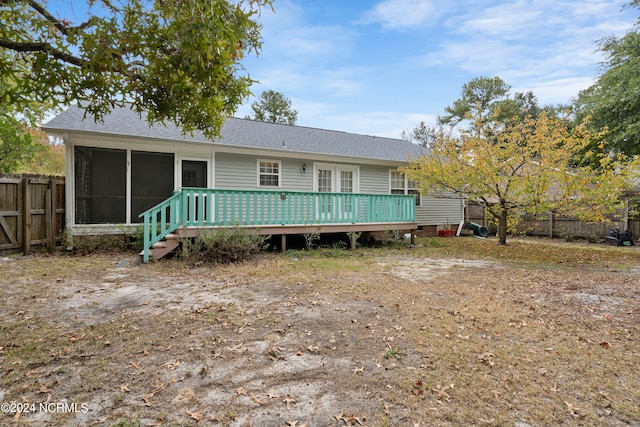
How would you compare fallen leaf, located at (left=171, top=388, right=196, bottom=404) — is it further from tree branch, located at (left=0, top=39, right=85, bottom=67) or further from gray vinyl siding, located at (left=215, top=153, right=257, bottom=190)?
gray vinyl siding, located at (left=215, top=153, right=257, bottom=190)

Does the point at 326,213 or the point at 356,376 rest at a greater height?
the point at 326,213

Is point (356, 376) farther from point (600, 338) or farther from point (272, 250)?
point (272, 250)

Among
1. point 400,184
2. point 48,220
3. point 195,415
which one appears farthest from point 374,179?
point 195,415

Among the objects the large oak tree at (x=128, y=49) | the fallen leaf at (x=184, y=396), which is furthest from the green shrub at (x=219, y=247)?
the fallen leaf at (x=184, y=396)

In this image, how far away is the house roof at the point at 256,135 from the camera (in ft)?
27.9

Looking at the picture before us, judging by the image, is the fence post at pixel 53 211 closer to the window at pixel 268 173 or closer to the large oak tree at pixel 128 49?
the window at pixel 268 173

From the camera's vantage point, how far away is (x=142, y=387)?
2.41m

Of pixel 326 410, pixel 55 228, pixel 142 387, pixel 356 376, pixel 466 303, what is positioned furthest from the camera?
pixel 55 228

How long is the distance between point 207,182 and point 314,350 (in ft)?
26.2

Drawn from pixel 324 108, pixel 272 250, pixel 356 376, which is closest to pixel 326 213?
pixel 272 250

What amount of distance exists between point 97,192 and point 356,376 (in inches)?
381

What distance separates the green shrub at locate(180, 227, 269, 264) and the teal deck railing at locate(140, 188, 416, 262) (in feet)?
1.50

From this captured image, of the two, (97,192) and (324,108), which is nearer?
(97,192)

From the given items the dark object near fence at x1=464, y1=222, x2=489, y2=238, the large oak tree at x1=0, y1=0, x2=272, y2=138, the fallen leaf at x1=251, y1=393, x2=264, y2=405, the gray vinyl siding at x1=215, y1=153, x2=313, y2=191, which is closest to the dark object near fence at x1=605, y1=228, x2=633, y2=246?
the dark object near fence at x1=464, y1=222, x2=489, y2=238
